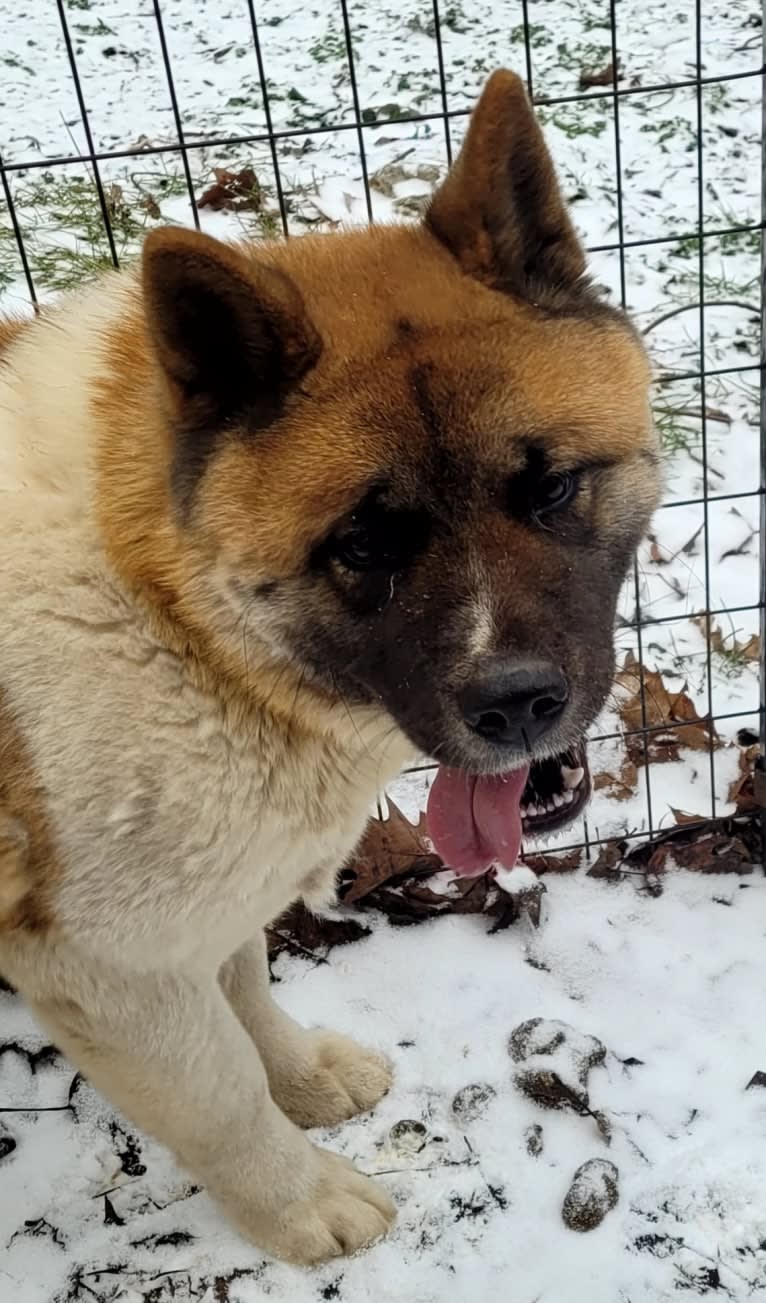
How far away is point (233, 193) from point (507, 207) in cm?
339

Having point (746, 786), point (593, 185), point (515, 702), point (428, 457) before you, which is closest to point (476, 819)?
point (515, 702)

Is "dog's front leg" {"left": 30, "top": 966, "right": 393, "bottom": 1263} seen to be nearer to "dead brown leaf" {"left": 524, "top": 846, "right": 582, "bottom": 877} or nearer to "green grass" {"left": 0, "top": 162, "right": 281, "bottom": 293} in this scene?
"dead brown leaf" {"left": 524, "top": 846, "right": 582, "bottom": 877}

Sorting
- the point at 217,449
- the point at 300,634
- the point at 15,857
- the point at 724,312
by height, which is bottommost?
the point at 724,312

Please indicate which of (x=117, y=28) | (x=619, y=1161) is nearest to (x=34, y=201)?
(x=117, y=28)

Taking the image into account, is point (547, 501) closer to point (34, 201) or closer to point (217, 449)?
point (217, 449)

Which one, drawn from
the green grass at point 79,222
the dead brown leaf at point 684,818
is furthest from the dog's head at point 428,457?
the green grass at point 79,222

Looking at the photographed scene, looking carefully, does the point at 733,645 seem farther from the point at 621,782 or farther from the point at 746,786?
the point at 621,782

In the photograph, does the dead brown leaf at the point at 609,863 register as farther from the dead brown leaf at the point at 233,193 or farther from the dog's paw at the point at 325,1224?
the dead brown leaf at the point at 233,193

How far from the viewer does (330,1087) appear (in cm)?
279

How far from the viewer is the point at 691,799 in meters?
3.45

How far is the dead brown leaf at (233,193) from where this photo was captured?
4.95 meters

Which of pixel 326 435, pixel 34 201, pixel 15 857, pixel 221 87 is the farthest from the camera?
pixel 221 87

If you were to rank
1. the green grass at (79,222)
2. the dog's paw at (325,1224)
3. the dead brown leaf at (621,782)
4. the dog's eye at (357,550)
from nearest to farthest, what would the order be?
the dog's eye at (357,550)
the dog's paw at (325,1224)
the dead brown leaf at (621,782)
the green grass at (79,222)

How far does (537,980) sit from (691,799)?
80 cm
